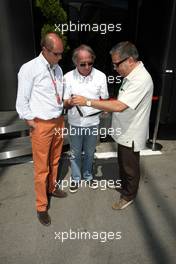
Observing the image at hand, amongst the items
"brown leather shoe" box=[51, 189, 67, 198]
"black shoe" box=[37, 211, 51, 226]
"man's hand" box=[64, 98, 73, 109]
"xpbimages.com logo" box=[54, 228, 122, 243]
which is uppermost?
"man's hand" box=[64, 98, 73, 109]

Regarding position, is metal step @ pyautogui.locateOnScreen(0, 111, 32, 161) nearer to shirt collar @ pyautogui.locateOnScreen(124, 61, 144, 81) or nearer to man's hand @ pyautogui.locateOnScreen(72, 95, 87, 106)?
man's hand @ pyautogui.locateOnScreen(72, 95, 87, 106)

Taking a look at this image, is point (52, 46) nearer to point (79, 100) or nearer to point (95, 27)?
point (79, 100)

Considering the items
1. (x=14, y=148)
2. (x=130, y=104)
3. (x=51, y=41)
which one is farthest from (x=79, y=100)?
(x=14, y=148)

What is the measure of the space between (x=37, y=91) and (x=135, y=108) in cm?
91

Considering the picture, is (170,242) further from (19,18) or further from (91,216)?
(19,18)

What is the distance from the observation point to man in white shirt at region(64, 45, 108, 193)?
2843 mm

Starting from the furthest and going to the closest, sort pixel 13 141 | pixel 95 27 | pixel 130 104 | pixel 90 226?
1. pixel 95 27
2. pixel 13 141
3. pixel 90 226
4. pixel 130 104

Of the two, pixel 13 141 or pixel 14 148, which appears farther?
pixel 13 141

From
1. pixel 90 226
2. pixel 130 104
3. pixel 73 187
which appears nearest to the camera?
pixel 130 104

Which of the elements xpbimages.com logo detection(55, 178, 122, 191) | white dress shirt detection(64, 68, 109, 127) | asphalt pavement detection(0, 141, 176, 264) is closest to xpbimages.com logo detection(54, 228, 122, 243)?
asphalt pavement detection(0, 141, 176, 264)

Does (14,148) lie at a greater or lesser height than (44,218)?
greater

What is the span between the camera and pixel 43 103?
8.82 feet

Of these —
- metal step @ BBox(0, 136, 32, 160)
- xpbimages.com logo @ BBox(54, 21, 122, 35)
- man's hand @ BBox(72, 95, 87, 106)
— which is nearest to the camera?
man's hand @ BBox(72, 95, 87, 106)

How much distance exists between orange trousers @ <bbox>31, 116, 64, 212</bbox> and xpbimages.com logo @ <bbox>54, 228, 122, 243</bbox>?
35 cm
